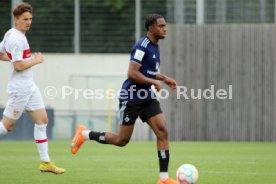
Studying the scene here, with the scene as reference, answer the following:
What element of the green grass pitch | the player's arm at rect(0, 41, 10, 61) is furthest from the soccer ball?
the player's arm at rect(0, 41, 10, 61)

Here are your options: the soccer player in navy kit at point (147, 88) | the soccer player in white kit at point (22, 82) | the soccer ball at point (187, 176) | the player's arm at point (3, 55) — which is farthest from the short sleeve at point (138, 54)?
the player's arm at point (3, 55)

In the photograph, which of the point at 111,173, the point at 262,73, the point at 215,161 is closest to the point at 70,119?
the point at 262,73

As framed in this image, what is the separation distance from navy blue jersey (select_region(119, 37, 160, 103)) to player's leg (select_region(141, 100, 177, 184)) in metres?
0.16

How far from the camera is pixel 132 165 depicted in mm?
14508

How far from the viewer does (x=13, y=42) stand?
1150 cm

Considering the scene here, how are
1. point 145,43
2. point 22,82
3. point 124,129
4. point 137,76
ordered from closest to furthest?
point 137,76
point 145,43
point 124,129
point 22,82

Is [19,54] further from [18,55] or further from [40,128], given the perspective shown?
[40,128]

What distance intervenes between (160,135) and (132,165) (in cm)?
364

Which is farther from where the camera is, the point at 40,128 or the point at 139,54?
the point at 40,128

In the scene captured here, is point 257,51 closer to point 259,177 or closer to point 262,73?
point 262,73

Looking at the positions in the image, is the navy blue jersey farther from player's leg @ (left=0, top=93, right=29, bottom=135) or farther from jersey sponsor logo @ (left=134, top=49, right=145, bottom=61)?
player's leg @ (left=0, top=93, right=29, bottom=135)

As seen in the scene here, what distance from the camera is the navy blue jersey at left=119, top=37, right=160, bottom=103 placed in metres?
11.0

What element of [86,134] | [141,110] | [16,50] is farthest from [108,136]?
[16,50]

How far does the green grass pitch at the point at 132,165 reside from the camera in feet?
38.8
